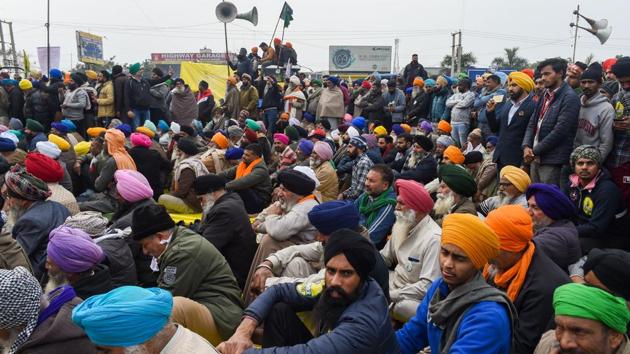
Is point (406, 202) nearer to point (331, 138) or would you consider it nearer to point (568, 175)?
point (568, 175)

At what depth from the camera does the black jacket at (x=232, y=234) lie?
5113 mm

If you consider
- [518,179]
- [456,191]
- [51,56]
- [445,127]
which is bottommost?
[456,191]

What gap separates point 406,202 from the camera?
4512mm

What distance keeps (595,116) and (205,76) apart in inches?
563

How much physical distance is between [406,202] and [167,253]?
1968mm

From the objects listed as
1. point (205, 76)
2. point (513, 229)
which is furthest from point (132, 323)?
point (205, 76)

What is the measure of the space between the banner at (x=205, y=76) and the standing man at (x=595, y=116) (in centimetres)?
1349

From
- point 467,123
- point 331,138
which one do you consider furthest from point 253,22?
point 467,123

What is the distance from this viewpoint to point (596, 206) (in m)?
5.00

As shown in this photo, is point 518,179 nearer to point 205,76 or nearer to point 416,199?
point 416,199

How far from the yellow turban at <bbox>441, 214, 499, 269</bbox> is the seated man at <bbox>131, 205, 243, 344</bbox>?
178 cm

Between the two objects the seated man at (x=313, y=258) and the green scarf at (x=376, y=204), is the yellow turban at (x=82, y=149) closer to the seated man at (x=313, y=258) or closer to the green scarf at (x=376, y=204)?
the green scarf at (x=376, y=204)

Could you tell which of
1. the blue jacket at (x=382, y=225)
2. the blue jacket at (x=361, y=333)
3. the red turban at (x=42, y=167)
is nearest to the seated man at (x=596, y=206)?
the blue jacket at (x=382, y=225)

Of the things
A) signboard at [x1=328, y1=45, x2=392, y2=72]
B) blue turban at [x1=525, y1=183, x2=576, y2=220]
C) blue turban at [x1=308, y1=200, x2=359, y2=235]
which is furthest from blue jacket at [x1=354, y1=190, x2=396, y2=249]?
signboard at [x1=328, y1=45, x2=392, y2=72]
